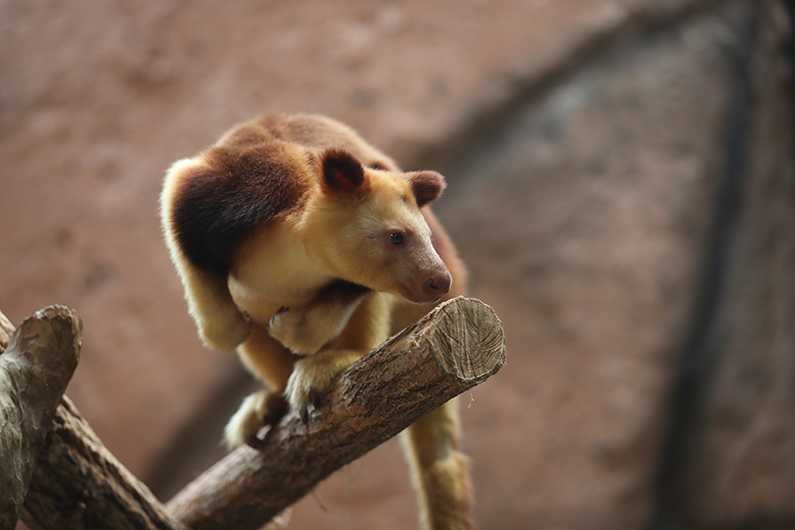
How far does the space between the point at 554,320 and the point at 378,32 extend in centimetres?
203

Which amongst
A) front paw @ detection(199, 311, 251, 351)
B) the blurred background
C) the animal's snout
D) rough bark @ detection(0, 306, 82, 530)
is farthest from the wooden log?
the blurred background

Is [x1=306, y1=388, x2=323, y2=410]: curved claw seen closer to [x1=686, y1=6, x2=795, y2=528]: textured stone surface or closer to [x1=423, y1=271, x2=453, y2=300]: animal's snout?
[x1=423, y1=271, x2=453, y2=300]: animal's snout

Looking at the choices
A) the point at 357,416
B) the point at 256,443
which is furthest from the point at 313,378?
the point at 256,443

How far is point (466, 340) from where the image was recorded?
1551 mm

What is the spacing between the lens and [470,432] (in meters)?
4.00

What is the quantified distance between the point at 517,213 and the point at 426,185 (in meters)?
2.28

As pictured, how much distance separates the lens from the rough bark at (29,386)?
1693 mm

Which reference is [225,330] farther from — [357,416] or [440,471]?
[440,471]

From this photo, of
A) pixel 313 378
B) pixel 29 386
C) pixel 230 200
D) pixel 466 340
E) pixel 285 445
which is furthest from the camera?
pixel 285 445

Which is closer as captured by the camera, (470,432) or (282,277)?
(282,277)

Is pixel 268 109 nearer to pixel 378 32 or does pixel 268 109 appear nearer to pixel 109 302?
pixel 378 32

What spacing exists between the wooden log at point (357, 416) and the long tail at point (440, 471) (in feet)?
1.37

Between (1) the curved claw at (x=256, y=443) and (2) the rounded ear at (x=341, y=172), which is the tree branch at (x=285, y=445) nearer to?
(1) the curved claw at (x=256, y=443)

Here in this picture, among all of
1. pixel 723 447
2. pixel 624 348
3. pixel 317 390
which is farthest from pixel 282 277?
pixel 723 447
